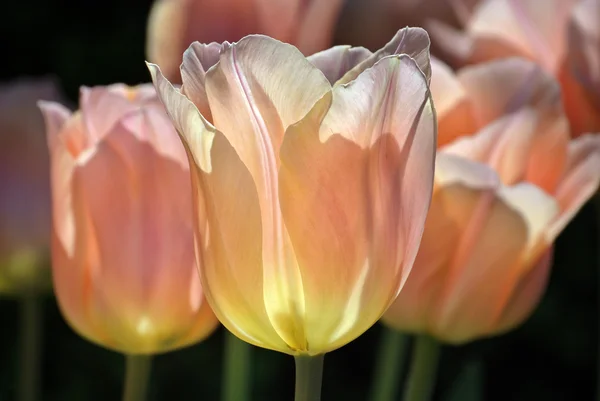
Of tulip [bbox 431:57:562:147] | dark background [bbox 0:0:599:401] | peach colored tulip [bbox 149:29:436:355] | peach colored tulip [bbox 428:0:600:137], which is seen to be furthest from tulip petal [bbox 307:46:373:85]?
dark background [bbox 0:0:599:401]

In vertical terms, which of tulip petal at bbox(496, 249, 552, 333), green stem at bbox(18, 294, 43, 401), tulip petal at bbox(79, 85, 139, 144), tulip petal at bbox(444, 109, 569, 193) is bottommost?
green stem at bbox(18, 294, 43, 401)

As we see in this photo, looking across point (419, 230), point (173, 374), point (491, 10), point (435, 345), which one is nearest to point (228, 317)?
point (419, 230)

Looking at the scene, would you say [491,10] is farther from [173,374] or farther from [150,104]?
[173,374]

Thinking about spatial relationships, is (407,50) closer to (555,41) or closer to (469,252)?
(469,252)

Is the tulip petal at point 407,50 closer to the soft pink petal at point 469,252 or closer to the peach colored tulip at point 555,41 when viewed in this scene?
the soft pink petal at point 469,252

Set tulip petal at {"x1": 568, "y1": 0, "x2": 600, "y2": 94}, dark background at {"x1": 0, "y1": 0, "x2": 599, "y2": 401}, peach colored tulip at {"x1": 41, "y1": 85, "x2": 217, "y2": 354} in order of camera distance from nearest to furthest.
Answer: peach colored tulip at {"x1": 41, "y1": 85, "x2": 217, "y2": 354}, tulip petal at {"x1": 568, "y1": 0, "x2": 600, "y2": 94}, dark background at {"x1": 0, "y1": 0, "x2": 599, "y2": 401}

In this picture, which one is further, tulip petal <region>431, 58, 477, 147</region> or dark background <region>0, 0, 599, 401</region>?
dark background <region>0, 0, 599, 401</region>

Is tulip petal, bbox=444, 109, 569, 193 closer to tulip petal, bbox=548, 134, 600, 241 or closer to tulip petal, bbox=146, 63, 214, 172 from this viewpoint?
tulip petal, bbox=548, 134, 600, 241
